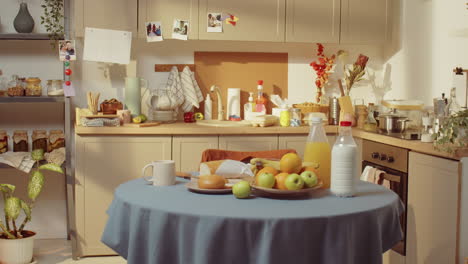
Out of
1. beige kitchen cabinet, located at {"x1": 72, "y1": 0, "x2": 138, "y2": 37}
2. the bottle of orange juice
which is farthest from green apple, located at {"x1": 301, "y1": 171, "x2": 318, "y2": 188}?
beige kitchen cabinet, located at {"x1": 72, "y1": 0, "x2": 138, "y2": 37}

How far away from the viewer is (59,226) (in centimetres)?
465

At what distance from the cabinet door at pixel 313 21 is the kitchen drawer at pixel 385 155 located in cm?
94

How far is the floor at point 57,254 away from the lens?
4.08 meters

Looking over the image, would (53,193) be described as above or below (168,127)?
below

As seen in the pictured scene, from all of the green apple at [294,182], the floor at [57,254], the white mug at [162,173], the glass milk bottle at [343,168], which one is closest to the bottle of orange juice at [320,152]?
the glass milk bottle at [343,168]

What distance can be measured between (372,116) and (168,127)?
1.39 meters

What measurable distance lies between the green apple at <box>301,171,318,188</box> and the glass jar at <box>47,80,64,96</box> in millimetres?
2492

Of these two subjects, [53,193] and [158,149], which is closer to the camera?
[158,149]

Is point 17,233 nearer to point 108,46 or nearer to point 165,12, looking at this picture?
point 108,46

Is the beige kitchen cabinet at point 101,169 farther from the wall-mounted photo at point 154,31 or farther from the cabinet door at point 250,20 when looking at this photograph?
the cabinet door at point 250,20

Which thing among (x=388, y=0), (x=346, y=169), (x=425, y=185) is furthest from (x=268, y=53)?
(x=346, y=169)

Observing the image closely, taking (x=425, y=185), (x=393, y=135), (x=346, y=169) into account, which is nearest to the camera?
(x=346, y=169)

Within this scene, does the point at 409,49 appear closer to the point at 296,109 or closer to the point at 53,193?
the point at 296,109

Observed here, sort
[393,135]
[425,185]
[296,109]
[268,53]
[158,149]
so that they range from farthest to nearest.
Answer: [268,53]
[296,109]
[158,149]
[393,135]
[425,185]
